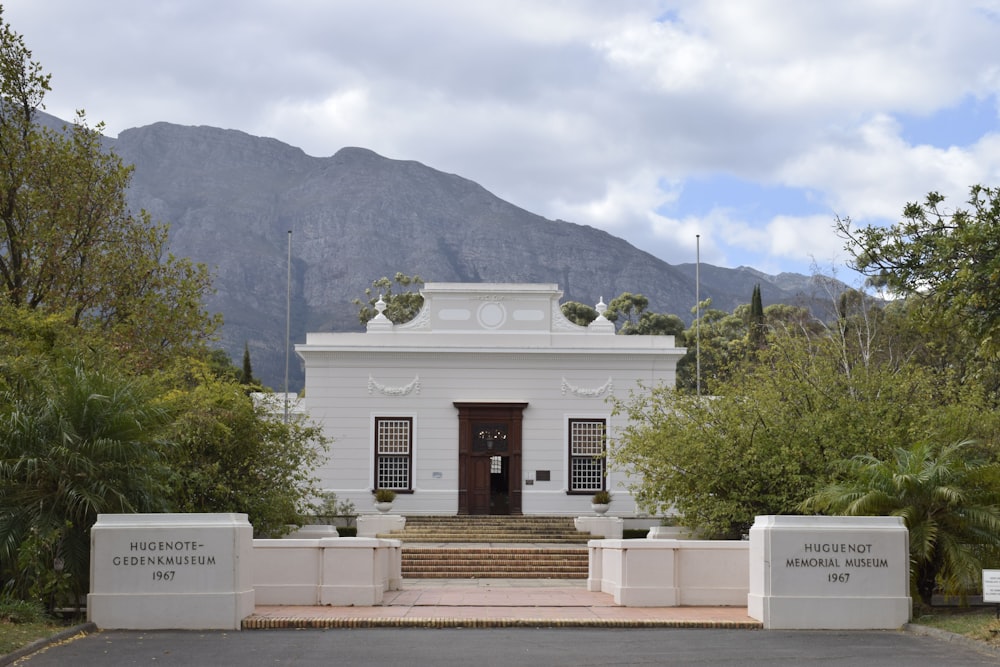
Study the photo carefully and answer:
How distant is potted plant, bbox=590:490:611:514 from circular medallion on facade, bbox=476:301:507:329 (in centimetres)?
652

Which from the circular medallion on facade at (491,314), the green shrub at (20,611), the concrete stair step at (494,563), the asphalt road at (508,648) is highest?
the circular medallion on facade at (491,314)

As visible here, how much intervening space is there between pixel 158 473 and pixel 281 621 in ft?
11.2

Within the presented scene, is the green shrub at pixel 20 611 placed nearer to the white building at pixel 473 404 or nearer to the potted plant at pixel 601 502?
the white building at pixel 473 404

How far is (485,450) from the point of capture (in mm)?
38281

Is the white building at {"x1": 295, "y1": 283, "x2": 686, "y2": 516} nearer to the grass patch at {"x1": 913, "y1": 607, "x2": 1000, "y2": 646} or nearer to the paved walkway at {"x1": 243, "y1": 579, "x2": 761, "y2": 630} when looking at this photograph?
the paved walkway at {"x1": 243, "y1": 579, "x2": 761, "y2": 630}

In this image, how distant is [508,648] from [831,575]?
4.78 m

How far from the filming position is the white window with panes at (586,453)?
37938 millimetres

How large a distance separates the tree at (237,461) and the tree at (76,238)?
101 inches

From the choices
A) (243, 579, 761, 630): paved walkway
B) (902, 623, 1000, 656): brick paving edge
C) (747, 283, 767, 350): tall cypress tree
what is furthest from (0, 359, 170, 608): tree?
(747, 283, 767, 350): tall cypress tree

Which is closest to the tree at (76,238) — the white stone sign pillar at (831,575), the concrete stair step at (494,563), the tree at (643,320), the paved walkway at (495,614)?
the concrete stair step at (494,563)

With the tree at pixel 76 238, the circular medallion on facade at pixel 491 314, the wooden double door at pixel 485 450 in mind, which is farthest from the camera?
the circular medallion on facade at pixel 491 314

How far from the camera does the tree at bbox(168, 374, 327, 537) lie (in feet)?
74.2

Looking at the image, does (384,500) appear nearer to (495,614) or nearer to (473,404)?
(473,404)

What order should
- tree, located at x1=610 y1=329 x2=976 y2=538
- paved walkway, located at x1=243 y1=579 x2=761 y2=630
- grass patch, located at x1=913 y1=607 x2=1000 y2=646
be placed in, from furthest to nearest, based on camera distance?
tree, located at x1=610 y1=329 x2=976 y2=538
paved walkway, located at x1=243 y1=579 x2=761 y2=630
grass patch, located at x1=913 y1=607 x2=1000 y2=646
